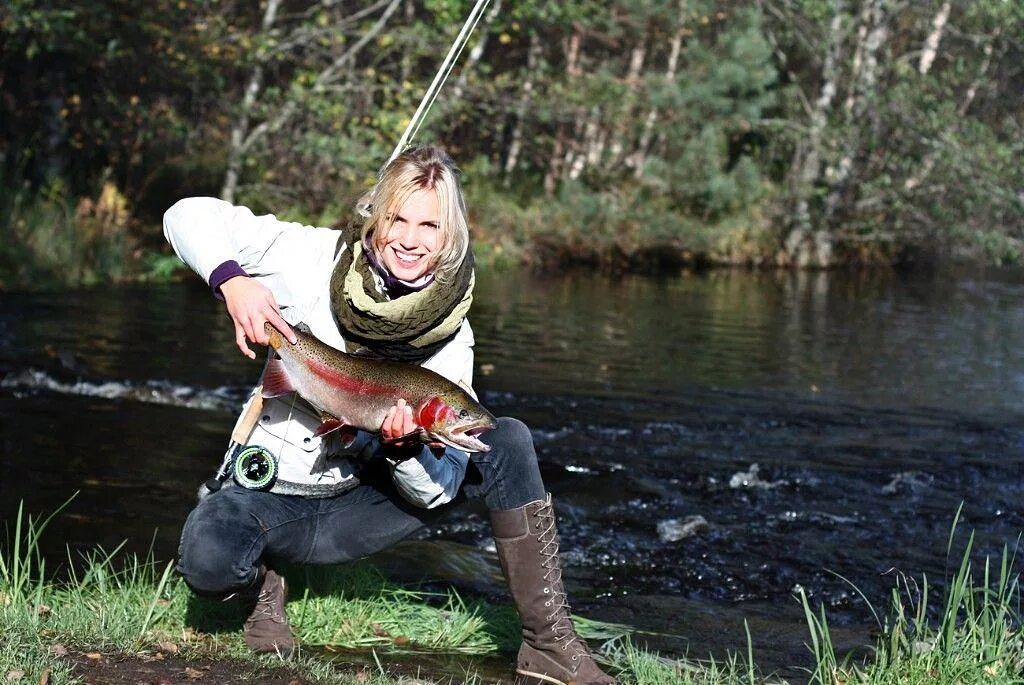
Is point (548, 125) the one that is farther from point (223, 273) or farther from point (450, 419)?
point (450, 419)

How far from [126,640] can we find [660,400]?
7298mm

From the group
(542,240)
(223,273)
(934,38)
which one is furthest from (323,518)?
(934,38)

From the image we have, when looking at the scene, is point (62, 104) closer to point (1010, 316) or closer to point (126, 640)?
point (1010, 316)

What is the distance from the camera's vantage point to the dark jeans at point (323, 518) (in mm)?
3865

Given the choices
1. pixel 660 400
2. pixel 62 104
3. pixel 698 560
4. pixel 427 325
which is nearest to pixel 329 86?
pixel 62 104

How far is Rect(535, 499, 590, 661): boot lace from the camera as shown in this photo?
13.6ft

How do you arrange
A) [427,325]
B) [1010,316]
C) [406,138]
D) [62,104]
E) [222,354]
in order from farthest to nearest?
[1010,316] < [62,104] < [222,354] < [406,138] < [427,325]

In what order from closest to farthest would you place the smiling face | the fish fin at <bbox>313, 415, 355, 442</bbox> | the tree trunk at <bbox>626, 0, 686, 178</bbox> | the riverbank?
the fish fin at <bbox>313, 415, 355, 442</bbox> → the smiling face → the riverbank → the tree trunk at <bbox>626, 0, 686, 178</bbox>

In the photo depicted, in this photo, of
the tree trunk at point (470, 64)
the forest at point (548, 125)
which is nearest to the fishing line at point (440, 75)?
the forest at point (548, 125)

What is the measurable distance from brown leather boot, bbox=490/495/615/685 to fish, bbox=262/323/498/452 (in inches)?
17.9

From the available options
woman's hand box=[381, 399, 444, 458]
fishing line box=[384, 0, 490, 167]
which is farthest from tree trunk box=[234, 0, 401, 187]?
woman's hand box=[381, 399, 444, 458]

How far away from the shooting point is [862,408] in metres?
11.1

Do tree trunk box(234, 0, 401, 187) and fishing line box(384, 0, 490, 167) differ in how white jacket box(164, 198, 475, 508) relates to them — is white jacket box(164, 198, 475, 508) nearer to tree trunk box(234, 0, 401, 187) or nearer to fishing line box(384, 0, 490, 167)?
fishing line box(384, 0, 490, 167)

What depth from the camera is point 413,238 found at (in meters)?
3.95
